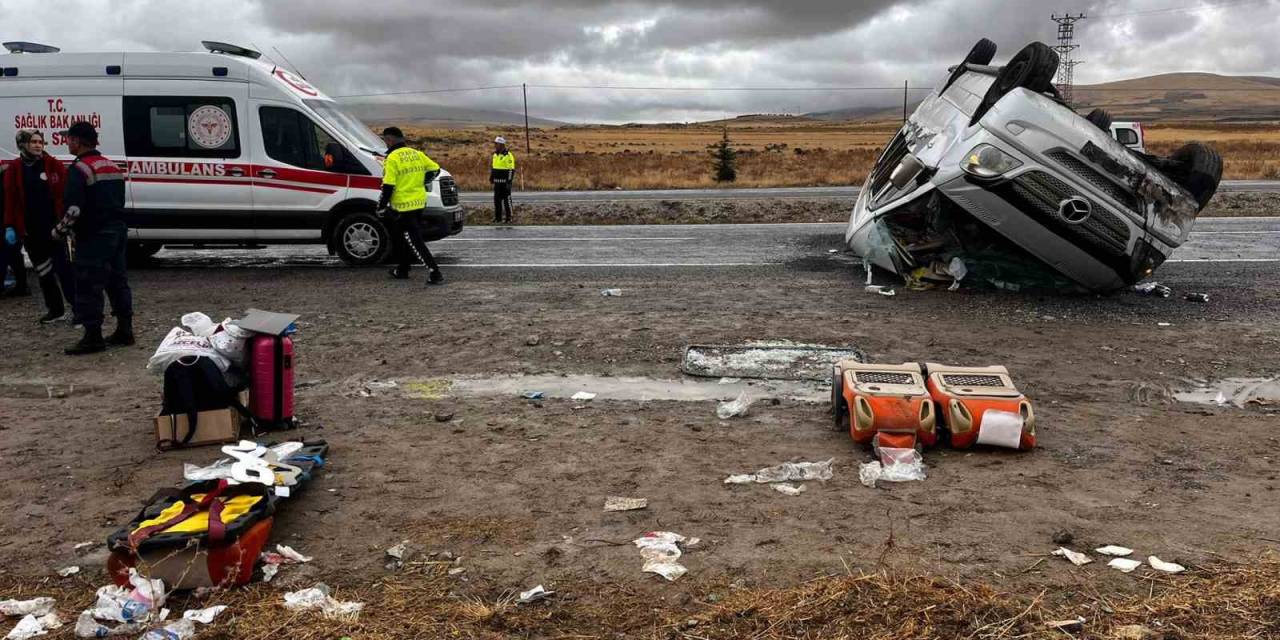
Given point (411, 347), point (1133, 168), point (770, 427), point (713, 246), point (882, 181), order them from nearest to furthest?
point (770, 427)
point (411, 347)
point (1133, 168)
point (882, 181)
point (713, 246)

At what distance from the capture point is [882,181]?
10164mm

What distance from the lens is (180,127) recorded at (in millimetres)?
10508

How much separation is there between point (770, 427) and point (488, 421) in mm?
1632

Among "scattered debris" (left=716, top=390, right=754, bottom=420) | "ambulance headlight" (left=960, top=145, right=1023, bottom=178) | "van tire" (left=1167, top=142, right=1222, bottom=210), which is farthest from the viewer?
"van tire" (left=1167, top=142, right=1222, bottom=210)

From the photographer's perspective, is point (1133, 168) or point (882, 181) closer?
point (1133, 168)

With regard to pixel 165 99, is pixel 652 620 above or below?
below

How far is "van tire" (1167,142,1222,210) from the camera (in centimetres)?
829

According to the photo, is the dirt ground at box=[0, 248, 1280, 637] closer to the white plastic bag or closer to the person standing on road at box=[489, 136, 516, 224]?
the white plastic bag

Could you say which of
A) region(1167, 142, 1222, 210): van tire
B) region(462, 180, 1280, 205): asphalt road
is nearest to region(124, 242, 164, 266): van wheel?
region(462, 180, 1280, 205): asphalt road

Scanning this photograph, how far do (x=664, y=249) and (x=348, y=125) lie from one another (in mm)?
4360

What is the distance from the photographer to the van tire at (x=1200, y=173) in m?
8.29

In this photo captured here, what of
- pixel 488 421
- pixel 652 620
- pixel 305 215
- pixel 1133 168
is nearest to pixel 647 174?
pixel 305 215

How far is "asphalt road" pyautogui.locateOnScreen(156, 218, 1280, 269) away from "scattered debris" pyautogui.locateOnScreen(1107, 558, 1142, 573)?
296 inches

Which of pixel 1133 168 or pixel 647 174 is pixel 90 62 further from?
pixel 647 174
